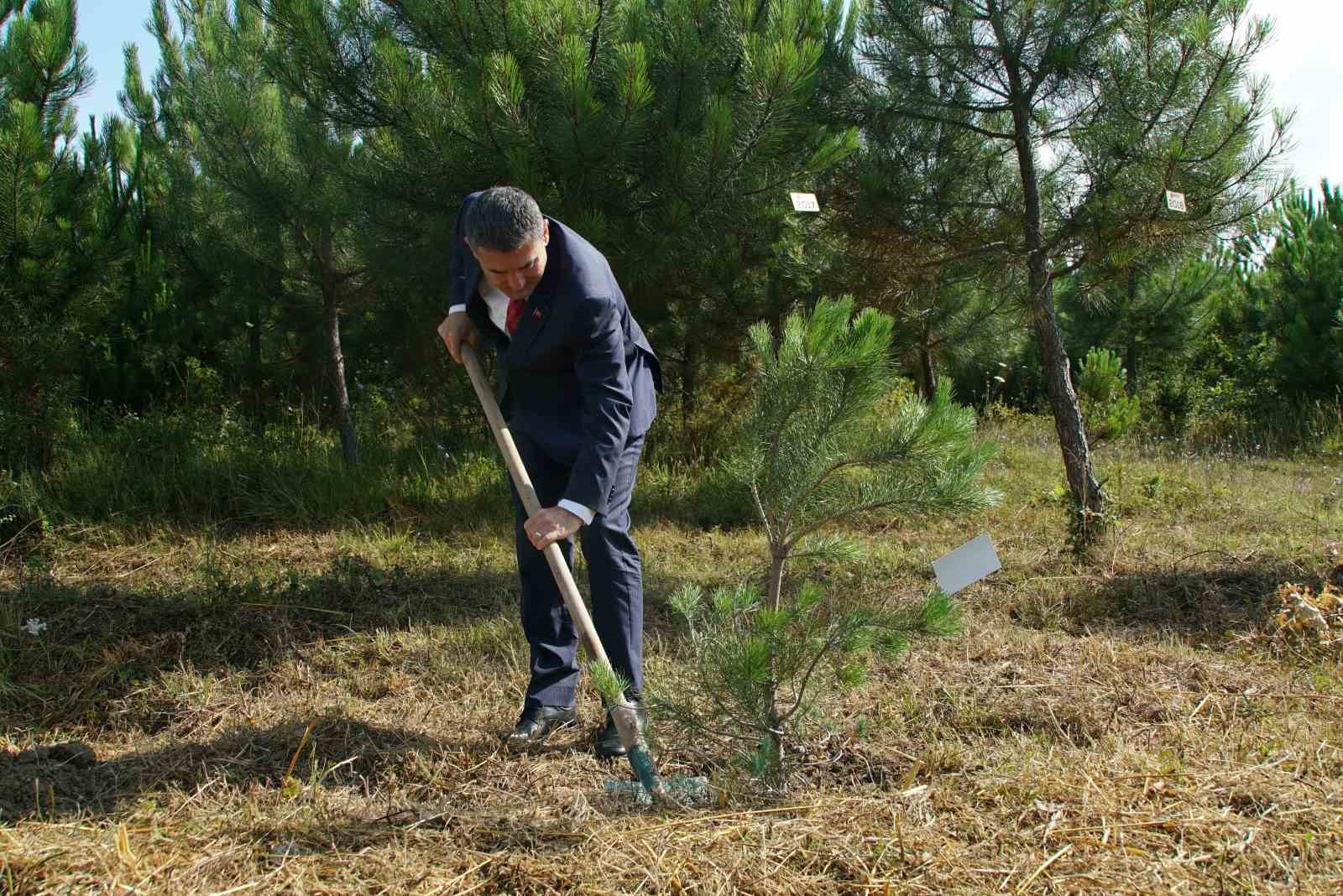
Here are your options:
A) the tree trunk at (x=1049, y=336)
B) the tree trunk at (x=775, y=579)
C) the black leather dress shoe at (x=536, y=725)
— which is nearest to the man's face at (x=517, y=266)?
the tree trunk at (x=775, y=579)

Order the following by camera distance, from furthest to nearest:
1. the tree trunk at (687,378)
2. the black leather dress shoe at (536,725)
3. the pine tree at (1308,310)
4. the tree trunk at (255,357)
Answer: the pine tree at (1308,310) < the tree trunk at (255,357) < the tree trunk at (687,378) < the black leather dress shoe at (536,725)

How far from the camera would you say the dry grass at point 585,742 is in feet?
6.68

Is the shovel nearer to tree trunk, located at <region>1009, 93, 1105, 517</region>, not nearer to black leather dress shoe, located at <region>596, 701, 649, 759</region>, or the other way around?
black leather dress shoe, located at <region>596, 701, 649, 759</region>

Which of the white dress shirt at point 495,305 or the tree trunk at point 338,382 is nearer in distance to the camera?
the white dress shirt at point 495,305

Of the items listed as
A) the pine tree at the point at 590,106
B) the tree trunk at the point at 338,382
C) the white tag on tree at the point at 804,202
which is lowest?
the tree trunk at the point at 338,382

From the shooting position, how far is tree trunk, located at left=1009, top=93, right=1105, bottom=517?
4.55m

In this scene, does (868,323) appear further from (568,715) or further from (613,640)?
(568,715)

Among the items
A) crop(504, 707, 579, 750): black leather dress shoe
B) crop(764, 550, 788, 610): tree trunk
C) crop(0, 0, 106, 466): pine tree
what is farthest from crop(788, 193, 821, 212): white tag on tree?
crop(0, 0, 106, 466): pine tree

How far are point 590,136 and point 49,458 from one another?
3.31m

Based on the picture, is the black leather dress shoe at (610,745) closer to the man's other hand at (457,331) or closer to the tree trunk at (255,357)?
the man's other hand at (457,331)

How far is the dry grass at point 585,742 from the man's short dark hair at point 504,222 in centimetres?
131

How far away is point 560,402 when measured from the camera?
2.70 metres

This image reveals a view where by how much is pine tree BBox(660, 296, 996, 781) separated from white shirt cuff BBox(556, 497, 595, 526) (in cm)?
30

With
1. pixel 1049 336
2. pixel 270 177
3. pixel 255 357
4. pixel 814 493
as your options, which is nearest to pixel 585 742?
pixel 814 493
